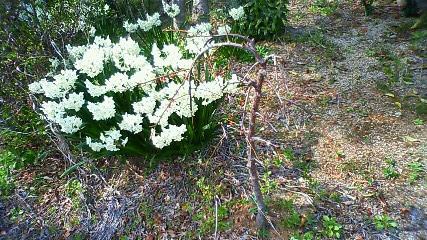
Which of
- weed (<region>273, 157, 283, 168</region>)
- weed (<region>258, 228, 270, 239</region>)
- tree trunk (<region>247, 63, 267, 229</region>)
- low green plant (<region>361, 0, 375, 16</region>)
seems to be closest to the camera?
tree trunk (<region>247, 63, 267, 229</region>)

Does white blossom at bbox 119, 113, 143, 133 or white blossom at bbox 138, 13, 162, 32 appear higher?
white blossom at bbox 138, 13, 162, 32

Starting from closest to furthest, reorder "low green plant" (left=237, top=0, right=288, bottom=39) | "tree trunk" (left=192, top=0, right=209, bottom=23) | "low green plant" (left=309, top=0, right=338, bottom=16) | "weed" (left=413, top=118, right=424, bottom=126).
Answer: "weed" (left=413, top=118, right=424, bottom=126), "low green plant" (left=237, top=0, right=288, bottom=39), "tree trunk" (left=192, top=0, right=209, bottom=23), "low green plant" (left=309, top=0, right=338, bottom=16)

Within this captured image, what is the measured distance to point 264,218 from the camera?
3.09m

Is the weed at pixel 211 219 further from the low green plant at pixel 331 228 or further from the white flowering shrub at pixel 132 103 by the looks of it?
the low green plant at pixel 331 228

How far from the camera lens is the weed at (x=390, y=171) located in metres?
3.37

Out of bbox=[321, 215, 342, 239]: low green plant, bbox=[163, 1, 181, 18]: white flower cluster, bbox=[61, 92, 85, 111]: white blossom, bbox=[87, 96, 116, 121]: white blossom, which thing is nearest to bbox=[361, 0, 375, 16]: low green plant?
bbox=[163, 1, 181, 18]: white flower cluster

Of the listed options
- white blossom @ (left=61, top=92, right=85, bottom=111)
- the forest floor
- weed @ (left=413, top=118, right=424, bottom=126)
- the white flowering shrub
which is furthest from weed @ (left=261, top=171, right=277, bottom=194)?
white blossom @ (left=61, top=92, right=85, bottom=111)

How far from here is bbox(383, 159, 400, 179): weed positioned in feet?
11.1

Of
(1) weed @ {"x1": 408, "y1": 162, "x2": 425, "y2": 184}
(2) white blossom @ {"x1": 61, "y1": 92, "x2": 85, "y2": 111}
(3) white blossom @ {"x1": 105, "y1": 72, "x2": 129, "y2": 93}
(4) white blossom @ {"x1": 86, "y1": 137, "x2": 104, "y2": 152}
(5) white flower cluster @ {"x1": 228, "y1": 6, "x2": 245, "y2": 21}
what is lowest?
(1) weed @ {"x1": 408, "y1": 162, "x2": 425, "y2": 184}

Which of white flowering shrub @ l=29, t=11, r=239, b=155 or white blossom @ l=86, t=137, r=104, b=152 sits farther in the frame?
white blossom @ l=86, t=137, r=104, b=152

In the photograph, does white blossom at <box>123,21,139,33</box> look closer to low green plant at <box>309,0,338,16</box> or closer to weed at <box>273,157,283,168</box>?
weed at <box>273,157,283,168</box>

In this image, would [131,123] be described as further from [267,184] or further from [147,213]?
[267,184]

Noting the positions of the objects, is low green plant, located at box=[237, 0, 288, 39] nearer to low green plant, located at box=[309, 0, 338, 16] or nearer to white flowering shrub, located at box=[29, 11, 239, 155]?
low green plant, located at box=[309, 0, 338, 16]

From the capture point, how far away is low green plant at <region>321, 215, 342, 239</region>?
9.84 feet
